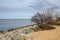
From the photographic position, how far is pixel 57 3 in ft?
6.19

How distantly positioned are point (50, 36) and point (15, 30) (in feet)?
1.60

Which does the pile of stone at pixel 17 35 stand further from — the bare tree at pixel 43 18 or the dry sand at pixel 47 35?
the bare tree at pixel 43 18

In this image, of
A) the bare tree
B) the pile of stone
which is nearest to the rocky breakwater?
the pile of stone

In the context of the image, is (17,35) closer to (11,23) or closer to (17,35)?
(17,35)

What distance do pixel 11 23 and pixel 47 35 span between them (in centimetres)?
52

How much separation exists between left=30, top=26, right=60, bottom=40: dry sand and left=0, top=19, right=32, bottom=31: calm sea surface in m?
0.19

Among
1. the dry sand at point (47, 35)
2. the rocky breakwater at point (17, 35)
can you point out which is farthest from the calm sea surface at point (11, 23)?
the dry sand at point (47, 35)

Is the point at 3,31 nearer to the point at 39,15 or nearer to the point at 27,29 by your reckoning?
the point at 27,29

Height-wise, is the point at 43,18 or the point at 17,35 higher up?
the point at 43,18

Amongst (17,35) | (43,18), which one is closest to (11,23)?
(17,35)

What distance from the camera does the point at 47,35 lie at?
5.91ft

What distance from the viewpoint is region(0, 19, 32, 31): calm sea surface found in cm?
179

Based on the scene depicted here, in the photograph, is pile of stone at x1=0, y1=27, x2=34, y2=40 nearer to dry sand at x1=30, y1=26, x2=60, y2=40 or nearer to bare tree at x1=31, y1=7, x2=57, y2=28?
dry sand at x1=30, y1=26, x2=60, y2=40

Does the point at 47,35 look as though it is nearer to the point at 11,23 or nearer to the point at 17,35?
the point at 17,35
